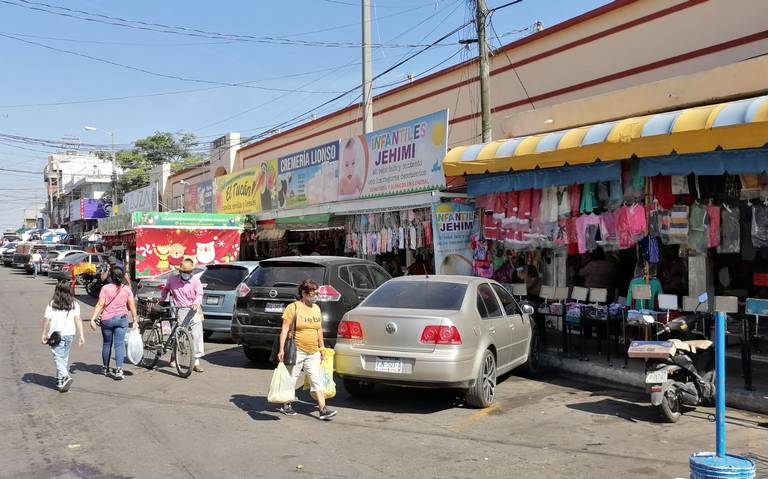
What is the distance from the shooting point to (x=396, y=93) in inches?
808

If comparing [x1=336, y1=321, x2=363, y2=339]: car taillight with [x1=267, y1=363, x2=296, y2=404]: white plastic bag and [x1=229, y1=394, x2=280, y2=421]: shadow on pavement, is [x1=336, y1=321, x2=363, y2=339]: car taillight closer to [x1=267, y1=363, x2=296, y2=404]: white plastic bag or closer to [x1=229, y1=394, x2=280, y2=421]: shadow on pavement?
[x1=267, y1=363, x2=296, y2=404]: white plastic bag

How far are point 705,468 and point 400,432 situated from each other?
3.09 metres

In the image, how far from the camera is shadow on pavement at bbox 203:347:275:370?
34.5 ft

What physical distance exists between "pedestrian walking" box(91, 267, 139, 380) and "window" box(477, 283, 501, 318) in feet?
16.2

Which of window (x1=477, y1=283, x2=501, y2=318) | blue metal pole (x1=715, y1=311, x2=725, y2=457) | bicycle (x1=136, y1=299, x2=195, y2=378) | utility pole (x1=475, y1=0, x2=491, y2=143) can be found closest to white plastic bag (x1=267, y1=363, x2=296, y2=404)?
window (x1=477, y1=283, x2=501, y2=318)

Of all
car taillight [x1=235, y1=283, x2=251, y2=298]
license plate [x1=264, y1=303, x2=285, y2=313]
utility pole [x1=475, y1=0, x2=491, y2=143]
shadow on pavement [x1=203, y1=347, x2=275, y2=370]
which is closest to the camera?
license plate [x1=264, y1=303, x2=285, y2=313]

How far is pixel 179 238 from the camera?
810 inches

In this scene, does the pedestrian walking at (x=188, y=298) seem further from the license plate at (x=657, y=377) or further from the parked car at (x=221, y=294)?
the license plate at (x=657, y=377)

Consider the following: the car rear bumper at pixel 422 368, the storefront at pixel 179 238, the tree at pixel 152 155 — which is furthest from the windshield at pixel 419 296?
the tree at pixel 152 155

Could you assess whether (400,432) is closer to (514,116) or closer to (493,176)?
(493,176)

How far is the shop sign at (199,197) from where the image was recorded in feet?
90.0

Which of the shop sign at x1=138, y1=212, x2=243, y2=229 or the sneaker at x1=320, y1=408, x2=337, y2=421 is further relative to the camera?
the shop sign at x1=138, y1=212, x2=243, y2=229

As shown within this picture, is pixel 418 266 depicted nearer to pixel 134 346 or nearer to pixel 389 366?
pixel 134 346

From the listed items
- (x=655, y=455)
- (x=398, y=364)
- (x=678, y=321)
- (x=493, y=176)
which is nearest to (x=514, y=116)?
(x=493, y=176)
